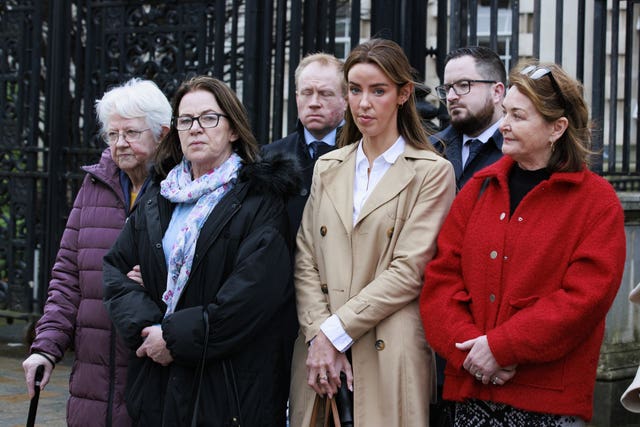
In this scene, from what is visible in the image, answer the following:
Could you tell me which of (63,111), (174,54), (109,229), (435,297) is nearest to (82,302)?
(109,229)

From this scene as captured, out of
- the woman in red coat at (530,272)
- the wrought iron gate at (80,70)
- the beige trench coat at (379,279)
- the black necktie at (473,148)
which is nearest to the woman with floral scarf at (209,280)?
the beige trench coat at (379,279)

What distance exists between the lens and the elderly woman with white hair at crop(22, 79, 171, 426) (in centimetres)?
453

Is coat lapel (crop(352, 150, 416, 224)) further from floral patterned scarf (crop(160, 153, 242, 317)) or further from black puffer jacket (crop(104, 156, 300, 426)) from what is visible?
floral patterned scarf (crop(160, 153, 242, 317))

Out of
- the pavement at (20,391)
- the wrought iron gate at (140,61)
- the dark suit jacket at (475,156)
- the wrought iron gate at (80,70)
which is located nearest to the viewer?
the dark suit jacket at (475,156)

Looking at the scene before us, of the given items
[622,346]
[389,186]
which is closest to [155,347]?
[389,186]

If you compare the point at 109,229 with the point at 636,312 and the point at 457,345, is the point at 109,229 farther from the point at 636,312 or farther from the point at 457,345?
the point at 636,312

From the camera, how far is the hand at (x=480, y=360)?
3760 mm

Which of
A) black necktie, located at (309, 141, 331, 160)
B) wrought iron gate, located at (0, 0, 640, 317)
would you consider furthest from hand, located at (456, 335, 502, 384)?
wrought iron gate, located at (0, 0, 640, 317)

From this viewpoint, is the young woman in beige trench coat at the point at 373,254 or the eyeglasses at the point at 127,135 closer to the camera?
the young woman in beige trench coat at the point at 373,254

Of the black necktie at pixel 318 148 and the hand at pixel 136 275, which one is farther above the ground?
the black necktie at pixel 318 148

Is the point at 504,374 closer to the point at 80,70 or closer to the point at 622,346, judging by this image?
the point at 622,346

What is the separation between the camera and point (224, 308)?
13.1ft

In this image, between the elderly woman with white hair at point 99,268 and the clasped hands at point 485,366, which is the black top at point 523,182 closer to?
the clasped hands at point 485,366

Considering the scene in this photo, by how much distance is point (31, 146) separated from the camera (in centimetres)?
966
